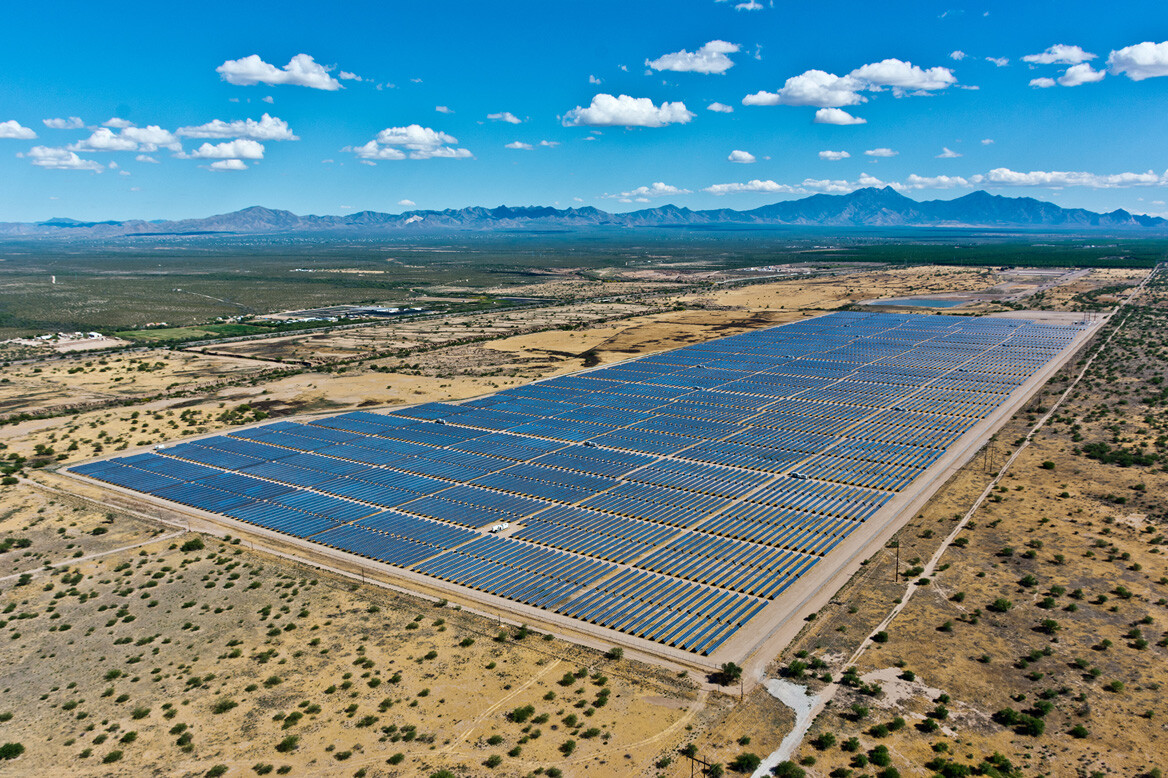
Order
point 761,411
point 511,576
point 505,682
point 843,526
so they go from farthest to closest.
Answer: point 761,411
point 843,526
point 511,576
point 505,682

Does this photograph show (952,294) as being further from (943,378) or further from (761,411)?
(761,411)

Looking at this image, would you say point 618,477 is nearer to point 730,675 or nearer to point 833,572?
point 833,572

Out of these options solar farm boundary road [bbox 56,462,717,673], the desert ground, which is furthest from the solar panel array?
the desert ground

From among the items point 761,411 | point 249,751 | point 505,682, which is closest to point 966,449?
point 761,411

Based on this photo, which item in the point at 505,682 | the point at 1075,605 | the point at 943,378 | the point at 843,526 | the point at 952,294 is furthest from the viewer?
the point at 952,294

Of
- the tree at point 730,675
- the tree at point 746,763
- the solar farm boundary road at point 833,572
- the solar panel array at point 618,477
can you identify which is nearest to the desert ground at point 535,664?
the tree at point 746,763

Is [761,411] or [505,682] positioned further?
[761,411]

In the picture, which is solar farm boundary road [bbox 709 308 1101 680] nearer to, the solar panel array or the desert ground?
the solar panel array
